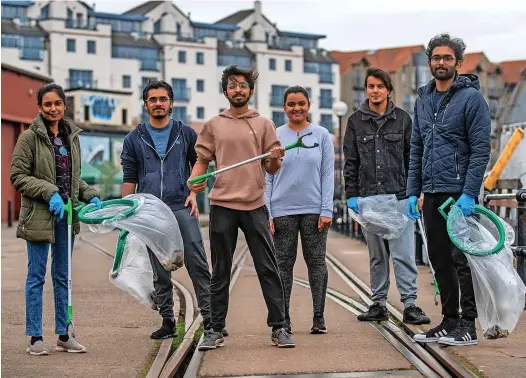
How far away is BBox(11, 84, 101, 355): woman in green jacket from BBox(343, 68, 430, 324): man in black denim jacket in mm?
2390

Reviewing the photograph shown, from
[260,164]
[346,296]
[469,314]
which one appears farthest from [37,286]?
[346,296]

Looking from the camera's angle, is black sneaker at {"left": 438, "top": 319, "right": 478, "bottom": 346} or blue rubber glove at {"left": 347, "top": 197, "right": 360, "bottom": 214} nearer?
black sneaker at {"left": 438, "top": 319, "right": 478, "bottom": 346}

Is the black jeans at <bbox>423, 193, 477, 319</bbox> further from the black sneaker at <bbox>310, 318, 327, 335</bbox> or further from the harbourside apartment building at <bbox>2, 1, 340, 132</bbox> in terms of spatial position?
the harbourside apartment building at <bbox>2, 1, 340, 132</bbox>

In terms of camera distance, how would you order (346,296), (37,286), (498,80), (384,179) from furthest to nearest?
(498,80)
(346,296)
(384,179)
(37,286)

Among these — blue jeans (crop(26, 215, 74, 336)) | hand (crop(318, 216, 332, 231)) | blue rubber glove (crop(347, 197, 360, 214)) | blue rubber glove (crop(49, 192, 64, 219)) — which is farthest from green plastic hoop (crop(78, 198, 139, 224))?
blue rubber glove (crop(347, 197, 360, 214))

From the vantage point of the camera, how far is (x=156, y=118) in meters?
8.28

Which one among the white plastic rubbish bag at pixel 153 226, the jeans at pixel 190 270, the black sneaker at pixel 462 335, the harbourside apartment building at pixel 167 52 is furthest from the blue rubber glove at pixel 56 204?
the harbourside apartment building at pixel 167 52

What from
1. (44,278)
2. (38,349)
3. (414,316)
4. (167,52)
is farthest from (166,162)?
(167,52)

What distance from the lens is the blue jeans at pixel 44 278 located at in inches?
297

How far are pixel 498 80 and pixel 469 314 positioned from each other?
12061 cm

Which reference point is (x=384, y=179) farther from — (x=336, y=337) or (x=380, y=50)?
(x=380, y=50)

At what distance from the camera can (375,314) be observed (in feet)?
30.3

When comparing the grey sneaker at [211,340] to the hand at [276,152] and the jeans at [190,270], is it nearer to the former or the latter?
the jeans at [190,270]

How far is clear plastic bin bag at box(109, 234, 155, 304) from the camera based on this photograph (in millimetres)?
8234
